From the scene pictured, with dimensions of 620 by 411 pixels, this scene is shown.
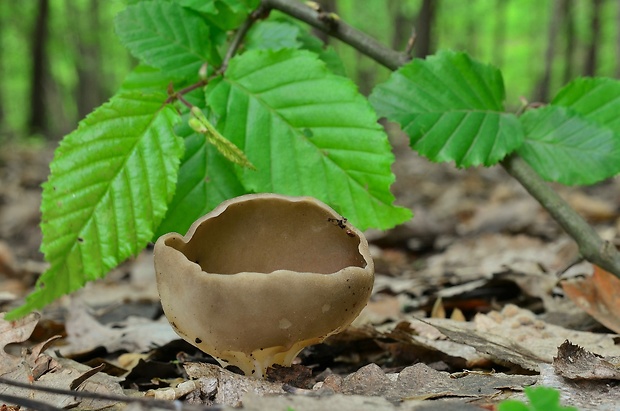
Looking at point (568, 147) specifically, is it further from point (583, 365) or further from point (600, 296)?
point (583, 365)

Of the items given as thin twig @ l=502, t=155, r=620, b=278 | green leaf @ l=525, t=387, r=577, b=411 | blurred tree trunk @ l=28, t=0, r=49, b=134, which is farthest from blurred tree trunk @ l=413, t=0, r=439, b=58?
blurred tree trunk @ l=28, t=0, r=49, b=134

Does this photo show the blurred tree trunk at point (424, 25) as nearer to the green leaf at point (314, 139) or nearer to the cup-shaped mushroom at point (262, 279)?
the green leaf at point (314, 139)

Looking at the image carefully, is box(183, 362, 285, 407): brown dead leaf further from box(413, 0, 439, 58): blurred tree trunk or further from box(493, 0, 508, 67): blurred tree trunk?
box(493, 0, 508, 67): blurred tree trunk

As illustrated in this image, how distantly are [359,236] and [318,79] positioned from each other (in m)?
0.58

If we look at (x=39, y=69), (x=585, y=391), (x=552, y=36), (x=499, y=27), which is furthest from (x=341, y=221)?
(x=499, y=27)

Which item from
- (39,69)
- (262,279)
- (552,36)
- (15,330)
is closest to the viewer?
(262,279)

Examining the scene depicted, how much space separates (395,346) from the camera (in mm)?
1979

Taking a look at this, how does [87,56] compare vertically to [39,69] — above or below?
below

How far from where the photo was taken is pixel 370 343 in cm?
209

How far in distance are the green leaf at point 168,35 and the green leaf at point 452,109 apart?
0.57 meters

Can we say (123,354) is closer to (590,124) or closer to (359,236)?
(359,236)

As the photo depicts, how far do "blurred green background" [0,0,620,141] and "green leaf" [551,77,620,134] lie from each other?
11979 millimetres

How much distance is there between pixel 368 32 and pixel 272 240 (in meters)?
21.8

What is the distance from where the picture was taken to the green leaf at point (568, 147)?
6.82 feet
